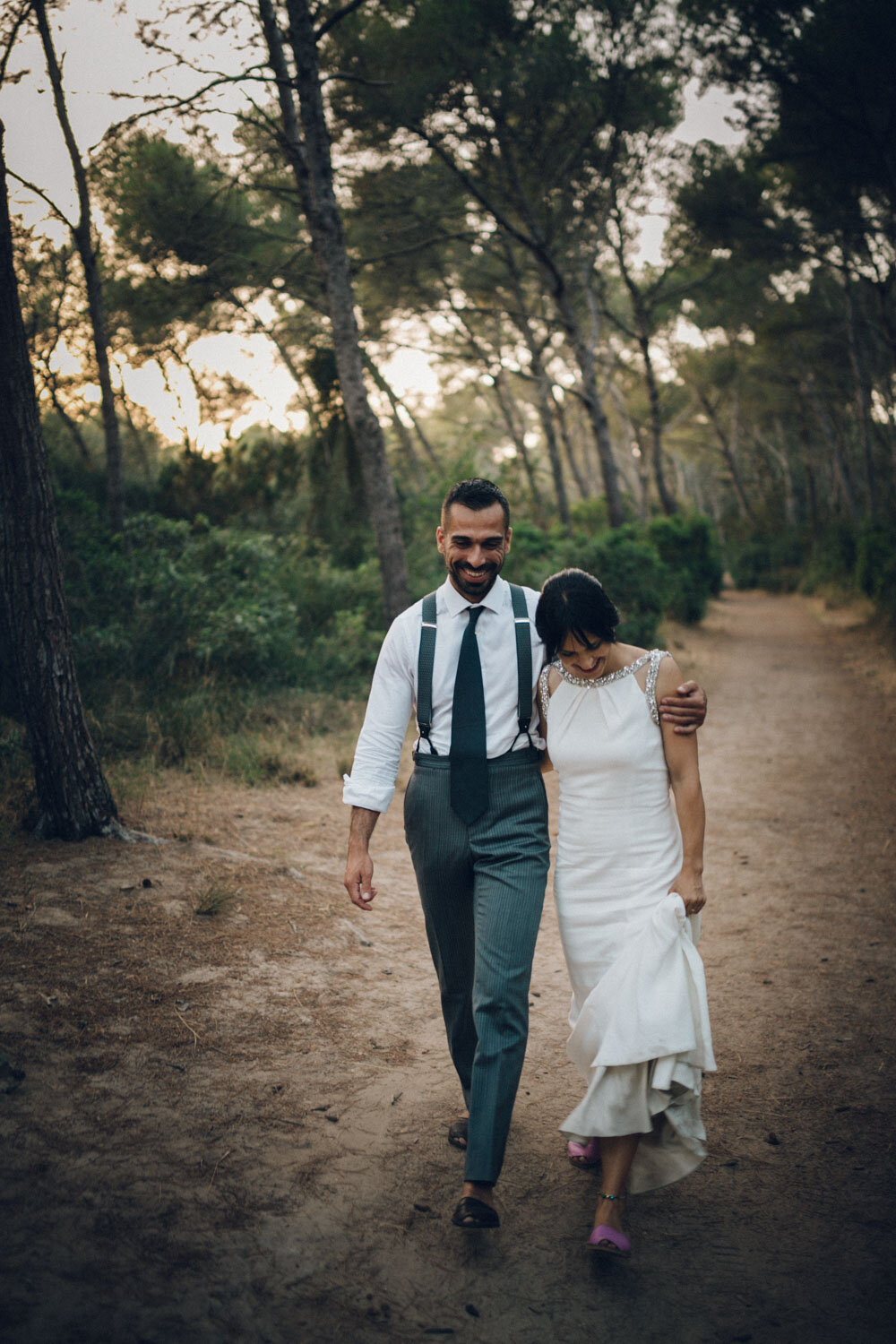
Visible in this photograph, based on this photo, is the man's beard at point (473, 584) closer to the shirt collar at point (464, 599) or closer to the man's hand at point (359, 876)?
the shirt collar at point (464, 599)

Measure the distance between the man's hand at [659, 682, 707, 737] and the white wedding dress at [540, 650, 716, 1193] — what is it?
0.05 m

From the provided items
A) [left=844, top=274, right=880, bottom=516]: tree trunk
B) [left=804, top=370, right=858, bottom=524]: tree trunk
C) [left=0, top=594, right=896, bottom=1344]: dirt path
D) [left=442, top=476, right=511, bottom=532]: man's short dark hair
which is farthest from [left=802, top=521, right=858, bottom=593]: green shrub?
[left=442, top=476, right=511, bottom=532]: man's short dark hair

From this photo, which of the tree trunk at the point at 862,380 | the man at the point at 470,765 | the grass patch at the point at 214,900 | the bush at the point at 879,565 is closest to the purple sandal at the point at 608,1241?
the man at the point at 470,765

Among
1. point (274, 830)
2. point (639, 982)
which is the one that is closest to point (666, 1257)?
point (639, 982)

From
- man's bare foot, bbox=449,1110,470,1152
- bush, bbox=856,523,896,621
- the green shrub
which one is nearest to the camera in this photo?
man's bare foot, bbox=449,1110,470,1152

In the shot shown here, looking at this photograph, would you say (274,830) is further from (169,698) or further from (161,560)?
(161,560)

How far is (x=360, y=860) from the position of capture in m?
2.86

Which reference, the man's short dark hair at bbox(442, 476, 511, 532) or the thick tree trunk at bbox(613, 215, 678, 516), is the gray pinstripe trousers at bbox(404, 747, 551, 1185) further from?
the thick tree trunk at bbox(613, 215, 678, 516)

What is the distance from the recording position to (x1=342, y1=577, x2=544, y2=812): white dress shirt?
2.82 meters

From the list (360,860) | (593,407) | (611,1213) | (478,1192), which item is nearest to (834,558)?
(593,407)

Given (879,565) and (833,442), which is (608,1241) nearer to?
(879,565)

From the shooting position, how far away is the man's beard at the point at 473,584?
282 centimetres

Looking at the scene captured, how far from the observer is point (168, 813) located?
20.0 feet

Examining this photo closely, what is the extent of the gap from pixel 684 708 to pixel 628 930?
0.64m
